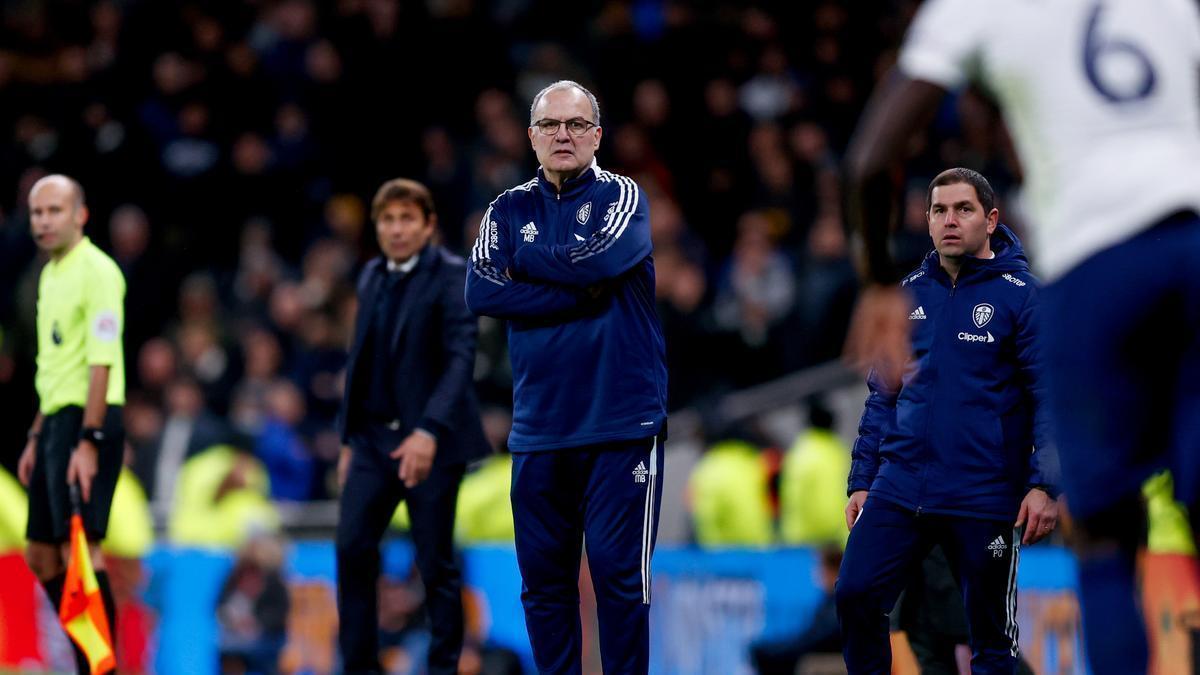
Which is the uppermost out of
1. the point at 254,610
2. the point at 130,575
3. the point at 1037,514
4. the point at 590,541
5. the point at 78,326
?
the point at 78,326

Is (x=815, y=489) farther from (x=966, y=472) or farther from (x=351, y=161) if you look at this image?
(x=351, y=161)

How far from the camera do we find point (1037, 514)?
21.3 feet

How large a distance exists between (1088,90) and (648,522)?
2911 millimetres

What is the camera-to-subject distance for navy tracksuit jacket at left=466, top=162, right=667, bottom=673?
6.58 meters

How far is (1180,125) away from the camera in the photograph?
4.16m

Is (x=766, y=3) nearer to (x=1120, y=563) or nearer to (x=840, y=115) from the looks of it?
(x=840, y=115)

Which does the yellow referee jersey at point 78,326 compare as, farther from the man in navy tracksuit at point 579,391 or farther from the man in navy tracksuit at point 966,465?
the man in navy tracksuit at point 966,465

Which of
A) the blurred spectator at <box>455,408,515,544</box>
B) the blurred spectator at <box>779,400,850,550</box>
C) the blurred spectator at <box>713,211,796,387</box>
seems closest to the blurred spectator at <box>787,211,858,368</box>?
the blurred spectator at <box>713,211,796,387</box>

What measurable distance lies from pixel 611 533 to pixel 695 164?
9.98 metres

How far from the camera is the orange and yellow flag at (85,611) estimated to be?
8.11 m

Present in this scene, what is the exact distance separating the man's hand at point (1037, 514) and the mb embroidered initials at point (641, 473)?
1362 mm

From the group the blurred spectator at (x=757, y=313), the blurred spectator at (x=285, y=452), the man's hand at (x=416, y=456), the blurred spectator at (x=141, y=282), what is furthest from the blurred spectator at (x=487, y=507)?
the blurred spectator at (x=141, y=282)

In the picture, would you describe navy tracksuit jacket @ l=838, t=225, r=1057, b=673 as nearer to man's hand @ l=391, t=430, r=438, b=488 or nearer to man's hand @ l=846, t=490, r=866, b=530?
man's hand @ l=846, t=490, r=866, b=530

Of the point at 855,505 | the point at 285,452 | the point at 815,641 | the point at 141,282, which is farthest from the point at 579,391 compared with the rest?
the point at 141,282
